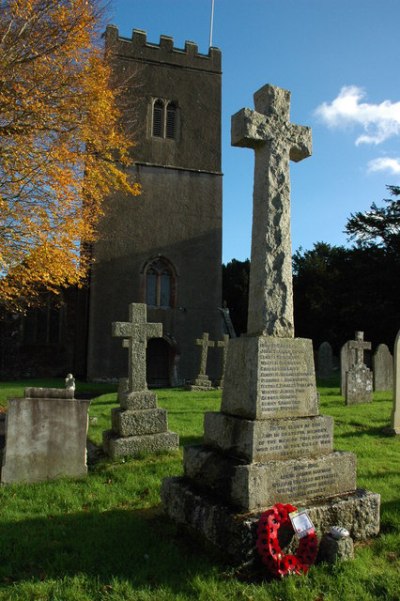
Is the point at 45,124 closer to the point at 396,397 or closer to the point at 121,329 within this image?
the point at 121,329

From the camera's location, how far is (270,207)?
4230mm

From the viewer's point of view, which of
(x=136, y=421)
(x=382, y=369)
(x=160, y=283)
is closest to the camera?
(x=136, y=421)

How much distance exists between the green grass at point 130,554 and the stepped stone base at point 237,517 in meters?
0.10

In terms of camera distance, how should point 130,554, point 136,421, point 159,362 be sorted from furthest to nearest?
1. point 159,362
2. point 136,421
3. point 130,554

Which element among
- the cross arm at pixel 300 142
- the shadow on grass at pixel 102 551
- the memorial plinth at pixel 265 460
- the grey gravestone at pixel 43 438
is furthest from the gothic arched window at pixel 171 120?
the shadow on grass at pixel 102 551

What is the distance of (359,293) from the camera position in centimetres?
3022

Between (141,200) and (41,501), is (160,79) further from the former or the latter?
(41,501)

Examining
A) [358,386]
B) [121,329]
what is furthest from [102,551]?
[358,386]

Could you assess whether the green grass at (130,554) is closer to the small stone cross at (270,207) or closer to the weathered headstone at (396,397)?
the small stone cross at (270,207)

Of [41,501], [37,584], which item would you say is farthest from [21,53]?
[37,584]

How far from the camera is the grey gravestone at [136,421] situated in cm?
671

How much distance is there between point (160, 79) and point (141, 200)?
629 centimetres

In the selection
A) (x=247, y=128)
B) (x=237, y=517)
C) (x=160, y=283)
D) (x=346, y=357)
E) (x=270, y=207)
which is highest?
(x=160, y=283)

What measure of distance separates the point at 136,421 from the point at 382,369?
10.4 meters
